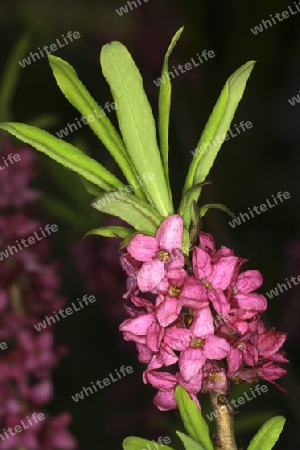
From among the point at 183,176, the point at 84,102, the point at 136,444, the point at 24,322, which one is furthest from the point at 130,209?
the point at 183,176

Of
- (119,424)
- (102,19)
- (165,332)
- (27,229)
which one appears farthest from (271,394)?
(102,19)

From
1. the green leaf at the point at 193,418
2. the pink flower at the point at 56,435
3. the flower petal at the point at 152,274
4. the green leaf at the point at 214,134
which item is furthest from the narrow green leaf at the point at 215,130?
the pink flower at the point at 56,435

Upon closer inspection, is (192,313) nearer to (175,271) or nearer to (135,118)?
(175,271)

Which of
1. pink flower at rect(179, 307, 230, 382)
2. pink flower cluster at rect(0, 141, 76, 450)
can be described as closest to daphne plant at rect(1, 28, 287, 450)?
pink flower at rect(179, 307, 230, 382)

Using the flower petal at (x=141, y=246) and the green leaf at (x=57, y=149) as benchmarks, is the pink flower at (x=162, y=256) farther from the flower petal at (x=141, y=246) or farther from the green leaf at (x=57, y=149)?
the green leaf at (x=57, y=149)

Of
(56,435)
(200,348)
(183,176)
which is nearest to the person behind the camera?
(200,348)

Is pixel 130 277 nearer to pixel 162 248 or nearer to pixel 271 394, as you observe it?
pixel 162 248
